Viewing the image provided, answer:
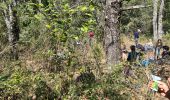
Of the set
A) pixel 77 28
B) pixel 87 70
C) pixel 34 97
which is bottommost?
pixel 34 97

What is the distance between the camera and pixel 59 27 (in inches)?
207

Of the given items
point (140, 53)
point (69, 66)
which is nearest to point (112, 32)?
point (69, 66)

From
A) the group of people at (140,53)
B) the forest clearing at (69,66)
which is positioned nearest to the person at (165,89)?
the forest clearing at (69,66)

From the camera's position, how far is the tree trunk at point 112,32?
591 cm

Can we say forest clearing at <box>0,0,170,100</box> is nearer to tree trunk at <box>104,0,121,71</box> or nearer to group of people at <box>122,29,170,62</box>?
tree trunk at <box>104,0,121,71</box>

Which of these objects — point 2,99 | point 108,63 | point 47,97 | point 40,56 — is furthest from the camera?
point 108,63

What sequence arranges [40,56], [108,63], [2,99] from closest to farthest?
[2,99]
[40,56]
[108,63]

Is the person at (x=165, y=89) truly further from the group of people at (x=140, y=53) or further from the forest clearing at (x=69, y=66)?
the group of people at (x=140, y=53)

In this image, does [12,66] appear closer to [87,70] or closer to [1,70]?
[1,70]

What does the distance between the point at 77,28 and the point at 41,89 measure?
3.67 feet

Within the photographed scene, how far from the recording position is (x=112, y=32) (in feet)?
19.7

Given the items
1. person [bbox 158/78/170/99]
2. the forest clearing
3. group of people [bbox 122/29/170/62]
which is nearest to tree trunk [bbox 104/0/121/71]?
the forest clearing

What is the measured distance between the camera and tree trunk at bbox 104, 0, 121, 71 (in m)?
5.91

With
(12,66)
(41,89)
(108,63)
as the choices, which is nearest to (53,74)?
(41,89)
